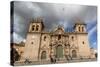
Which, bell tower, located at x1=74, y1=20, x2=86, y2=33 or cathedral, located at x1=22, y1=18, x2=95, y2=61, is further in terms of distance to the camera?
bell tower, located at x1=74, y1=20, x2=86, y2=33

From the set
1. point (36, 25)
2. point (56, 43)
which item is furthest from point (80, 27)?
point (36, 25)

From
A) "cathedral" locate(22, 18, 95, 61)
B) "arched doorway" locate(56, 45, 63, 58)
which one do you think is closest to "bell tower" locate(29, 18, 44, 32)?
"cathedral" locate(22, 18, 95, 61)

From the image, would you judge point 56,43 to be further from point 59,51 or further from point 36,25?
point 36,25

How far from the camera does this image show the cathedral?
2420mm

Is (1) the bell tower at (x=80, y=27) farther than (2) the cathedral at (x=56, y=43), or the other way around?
(1) the bell tower at (x=80, y=27)

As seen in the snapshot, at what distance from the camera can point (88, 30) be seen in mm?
2662

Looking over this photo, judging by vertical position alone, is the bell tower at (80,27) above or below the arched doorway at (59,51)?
above

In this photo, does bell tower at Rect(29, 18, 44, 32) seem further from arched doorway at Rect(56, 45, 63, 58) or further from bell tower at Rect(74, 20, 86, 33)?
bell tower at Rect(74, 20, 86, 33)

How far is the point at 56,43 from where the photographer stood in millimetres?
2523

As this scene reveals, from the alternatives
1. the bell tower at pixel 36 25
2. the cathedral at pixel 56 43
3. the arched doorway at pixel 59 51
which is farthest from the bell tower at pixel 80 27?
the bell tower at pixel 36 25

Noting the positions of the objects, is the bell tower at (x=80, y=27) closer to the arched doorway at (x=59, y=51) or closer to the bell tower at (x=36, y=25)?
the arched doorway at (x=59, y=51)

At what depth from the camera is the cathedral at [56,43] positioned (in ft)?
7.94
